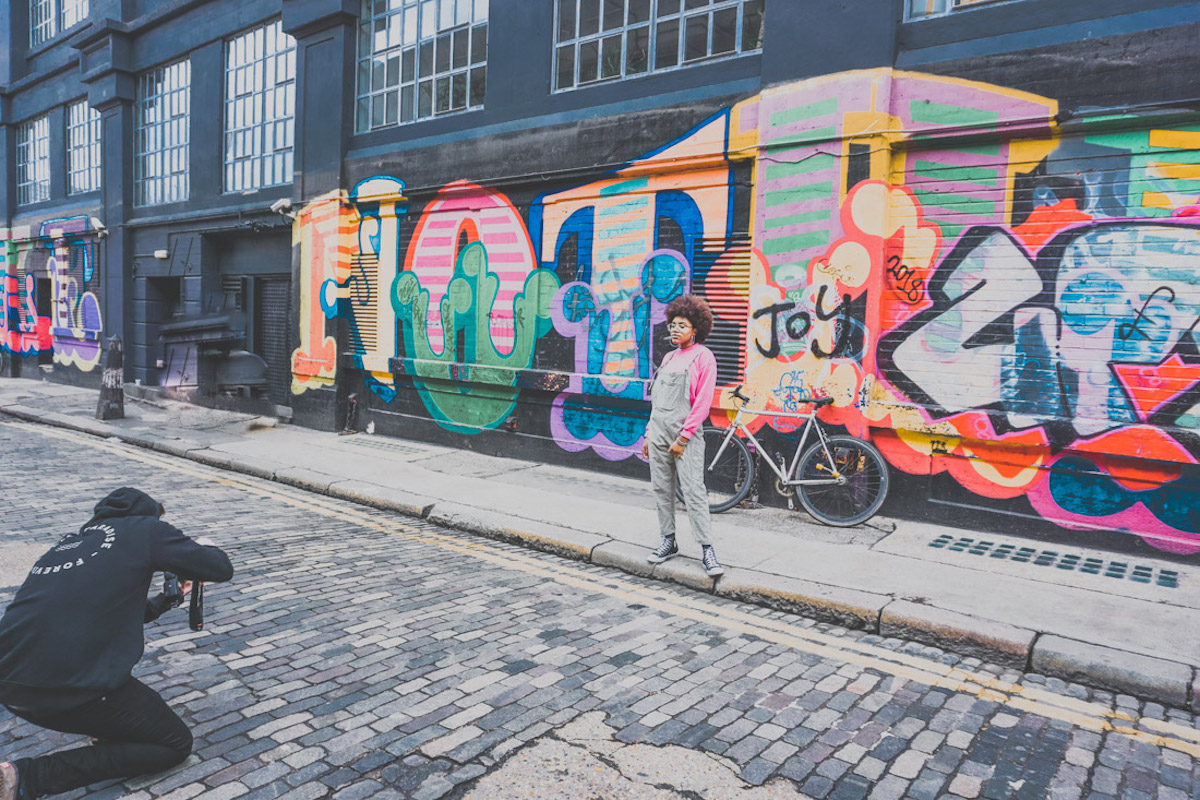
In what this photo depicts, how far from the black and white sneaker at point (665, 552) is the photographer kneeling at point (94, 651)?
344cm

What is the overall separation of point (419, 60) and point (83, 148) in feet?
39.1

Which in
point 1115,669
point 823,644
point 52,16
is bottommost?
point 823,644

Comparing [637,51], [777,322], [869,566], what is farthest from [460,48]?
[869,566]

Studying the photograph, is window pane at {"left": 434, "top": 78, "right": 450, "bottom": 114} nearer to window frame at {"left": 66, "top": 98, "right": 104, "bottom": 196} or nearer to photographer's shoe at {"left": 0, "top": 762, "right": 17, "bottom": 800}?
photographer's shoe at {"left": 0, "top": 762, "right": 17, "bottom": 800}

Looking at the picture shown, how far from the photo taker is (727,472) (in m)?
7.97

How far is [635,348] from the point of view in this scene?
8.99 meters

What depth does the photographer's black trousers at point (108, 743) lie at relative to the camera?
9.08 feet

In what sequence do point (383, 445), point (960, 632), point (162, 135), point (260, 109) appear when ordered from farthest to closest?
point (162, 135) < point (260, 109) < point (383, 445) < point (960, 632)

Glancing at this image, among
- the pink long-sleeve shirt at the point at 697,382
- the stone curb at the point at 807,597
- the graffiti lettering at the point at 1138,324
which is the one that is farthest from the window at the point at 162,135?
the graffiti lettering at the point at 1138,324

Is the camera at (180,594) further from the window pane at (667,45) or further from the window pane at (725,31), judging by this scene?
the window pane at (667,45)

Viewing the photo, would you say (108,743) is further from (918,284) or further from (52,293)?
(52,293)

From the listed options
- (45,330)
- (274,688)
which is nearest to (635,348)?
(274,688)

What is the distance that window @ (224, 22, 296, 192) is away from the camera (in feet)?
44.1

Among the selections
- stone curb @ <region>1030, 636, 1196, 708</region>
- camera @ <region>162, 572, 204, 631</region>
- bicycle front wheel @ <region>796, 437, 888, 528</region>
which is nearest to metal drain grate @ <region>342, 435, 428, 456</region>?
bicycle front wheel @ <region>796, 437, 888, 528</region>
